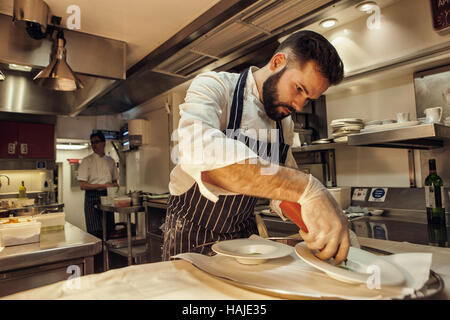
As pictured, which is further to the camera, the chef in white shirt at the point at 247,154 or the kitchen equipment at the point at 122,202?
the kitchen equipment at the point at 122,202

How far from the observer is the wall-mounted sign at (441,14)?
154 cm

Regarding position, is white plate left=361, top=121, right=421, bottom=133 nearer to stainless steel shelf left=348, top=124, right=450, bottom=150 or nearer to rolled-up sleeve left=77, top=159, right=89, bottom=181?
stainless steel shelf left=348, top=124, right=450, bottom=150

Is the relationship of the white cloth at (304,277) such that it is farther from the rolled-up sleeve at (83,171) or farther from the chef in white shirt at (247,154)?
the rolled-up sleeve at (83,171)

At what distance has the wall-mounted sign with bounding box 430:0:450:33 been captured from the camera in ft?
5.05

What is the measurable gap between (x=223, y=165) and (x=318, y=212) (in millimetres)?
253

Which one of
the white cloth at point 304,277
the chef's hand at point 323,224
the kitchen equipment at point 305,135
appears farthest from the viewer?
the kitchen equipment at point 305,135

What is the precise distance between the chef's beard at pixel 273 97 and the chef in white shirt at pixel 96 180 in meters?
3.31

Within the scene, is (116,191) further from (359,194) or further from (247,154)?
(247,154)

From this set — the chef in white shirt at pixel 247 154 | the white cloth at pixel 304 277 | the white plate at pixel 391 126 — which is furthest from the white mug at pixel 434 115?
the white cloth at pixel 304 277

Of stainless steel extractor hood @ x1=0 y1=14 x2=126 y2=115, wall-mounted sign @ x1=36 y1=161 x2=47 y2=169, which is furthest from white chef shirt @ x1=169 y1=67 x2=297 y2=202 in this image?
wall-mounted sign @ x1=36 y1=161 x2=47 y2=169

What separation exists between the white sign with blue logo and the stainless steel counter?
185cm

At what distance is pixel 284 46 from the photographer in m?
0.98

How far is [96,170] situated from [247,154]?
383 cm
